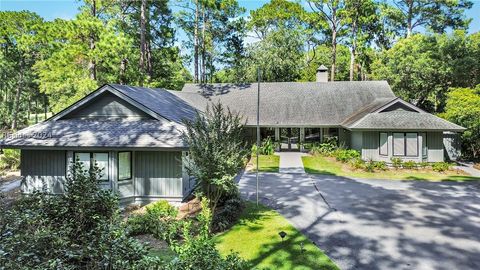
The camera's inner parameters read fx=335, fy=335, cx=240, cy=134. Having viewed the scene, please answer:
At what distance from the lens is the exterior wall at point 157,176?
1420cm

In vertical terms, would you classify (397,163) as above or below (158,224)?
above

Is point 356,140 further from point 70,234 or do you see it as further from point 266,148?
point 70,234

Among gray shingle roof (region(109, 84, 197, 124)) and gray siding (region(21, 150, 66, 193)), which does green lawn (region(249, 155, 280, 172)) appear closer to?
gray shingle roof (region(109, 84, 197, 124))

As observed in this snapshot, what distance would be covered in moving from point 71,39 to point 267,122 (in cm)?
1535

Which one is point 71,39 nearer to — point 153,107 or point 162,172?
point 153,107

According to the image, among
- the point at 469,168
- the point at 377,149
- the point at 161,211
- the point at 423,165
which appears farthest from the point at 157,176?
the point at 469,168

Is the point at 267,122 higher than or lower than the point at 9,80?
lower

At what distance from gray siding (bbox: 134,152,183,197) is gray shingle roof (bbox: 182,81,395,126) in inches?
477

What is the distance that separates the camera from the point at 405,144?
2236cm

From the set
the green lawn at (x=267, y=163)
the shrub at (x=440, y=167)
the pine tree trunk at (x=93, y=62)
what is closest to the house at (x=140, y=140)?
the shrub at (x=440, y=167)

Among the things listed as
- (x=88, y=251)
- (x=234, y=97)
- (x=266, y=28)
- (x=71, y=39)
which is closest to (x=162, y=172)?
(x=88, y=251)

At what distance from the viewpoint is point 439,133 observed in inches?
889

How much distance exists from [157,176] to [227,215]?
406 centimetres

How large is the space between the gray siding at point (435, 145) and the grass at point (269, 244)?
15.2 metres
